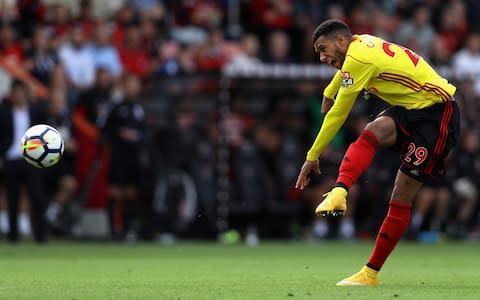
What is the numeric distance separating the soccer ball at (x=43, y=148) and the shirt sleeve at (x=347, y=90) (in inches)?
144

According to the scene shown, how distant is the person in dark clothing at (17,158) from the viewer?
1869cm

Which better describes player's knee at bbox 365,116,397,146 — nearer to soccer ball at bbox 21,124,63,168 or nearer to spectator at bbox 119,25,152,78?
soccer ball at bbox 21,124,63,168

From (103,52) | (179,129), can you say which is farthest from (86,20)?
(179,129)

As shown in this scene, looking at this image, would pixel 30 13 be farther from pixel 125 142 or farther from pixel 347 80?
pixel 347 80

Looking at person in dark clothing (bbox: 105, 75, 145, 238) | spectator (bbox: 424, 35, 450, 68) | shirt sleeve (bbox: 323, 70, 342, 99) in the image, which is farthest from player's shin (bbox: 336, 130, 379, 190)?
spectator (bbox: 424, 35, 450, 68)

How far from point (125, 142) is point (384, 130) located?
34.8 feet

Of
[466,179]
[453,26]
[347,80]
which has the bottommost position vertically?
[466,179]

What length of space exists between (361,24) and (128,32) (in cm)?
489

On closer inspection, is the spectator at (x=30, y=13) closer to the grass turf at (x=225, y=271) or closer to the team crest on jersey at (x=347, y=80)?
the grass turf at (x=225, y=271)

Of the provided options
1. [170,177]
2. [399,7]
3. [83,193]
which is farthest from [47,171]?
[399,7]

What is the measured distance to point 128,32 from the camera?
838 inches

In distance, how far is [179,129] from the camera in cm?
2073

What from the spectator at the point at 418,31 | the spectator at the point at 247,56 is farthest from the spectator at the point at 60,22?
the spectator at the point at 418,31

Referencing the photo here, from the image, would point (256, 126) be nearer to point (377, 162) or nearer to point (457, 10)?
point (377, 162)
